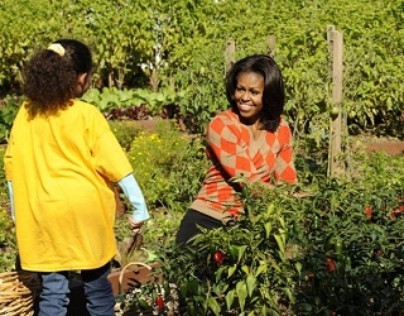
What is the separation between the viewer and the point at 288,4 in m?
9.81

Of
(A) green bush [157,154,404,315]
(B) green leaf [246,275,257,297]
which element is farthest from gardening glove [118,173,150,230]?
(B) green leaf [246,275,257,297]

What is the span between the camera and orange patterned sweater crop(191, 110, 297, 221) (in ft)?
13.8

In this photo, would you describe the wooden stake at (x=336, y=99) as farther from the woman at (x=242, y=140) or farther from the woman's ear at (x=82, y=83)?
the woman's ear at (x=82, y=83)

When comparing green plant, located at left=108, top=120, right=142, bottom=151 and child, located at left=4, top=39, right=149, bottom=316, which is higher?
child, located at left=4, top=39, right=149, bottom=316

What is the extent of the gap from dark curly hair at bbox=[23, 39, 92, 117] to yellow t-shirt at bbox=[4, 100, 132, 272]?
1.8 inches

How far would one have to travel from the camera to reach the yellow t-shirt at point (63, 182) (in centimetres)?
397

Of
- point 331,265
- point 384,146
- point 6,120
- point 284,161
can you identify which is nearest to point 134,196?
point 284,161

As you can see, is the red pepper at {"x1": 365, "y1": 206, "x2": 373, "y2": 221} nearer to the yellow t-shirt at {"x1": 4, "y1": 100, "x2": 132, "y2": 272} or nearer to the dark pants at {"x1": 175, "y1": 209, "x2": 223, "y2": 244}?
the dark pants at {"x1": 175, "y1": 209, "x2": 223, "y2": 244}

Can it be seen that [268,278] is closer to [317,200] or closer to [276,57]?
[317,200]

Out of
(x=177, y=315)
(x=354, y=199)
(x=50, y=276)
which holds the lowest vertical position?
(x=177, y=315)

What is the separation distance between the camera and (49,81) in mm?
3932

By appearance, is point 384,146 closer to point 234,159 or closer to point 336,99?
point 336,99

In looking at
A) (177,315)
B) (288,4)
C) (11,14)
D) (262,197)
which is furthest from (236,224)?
(11,14)

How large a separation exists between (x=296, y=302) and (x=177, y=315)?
752mm
